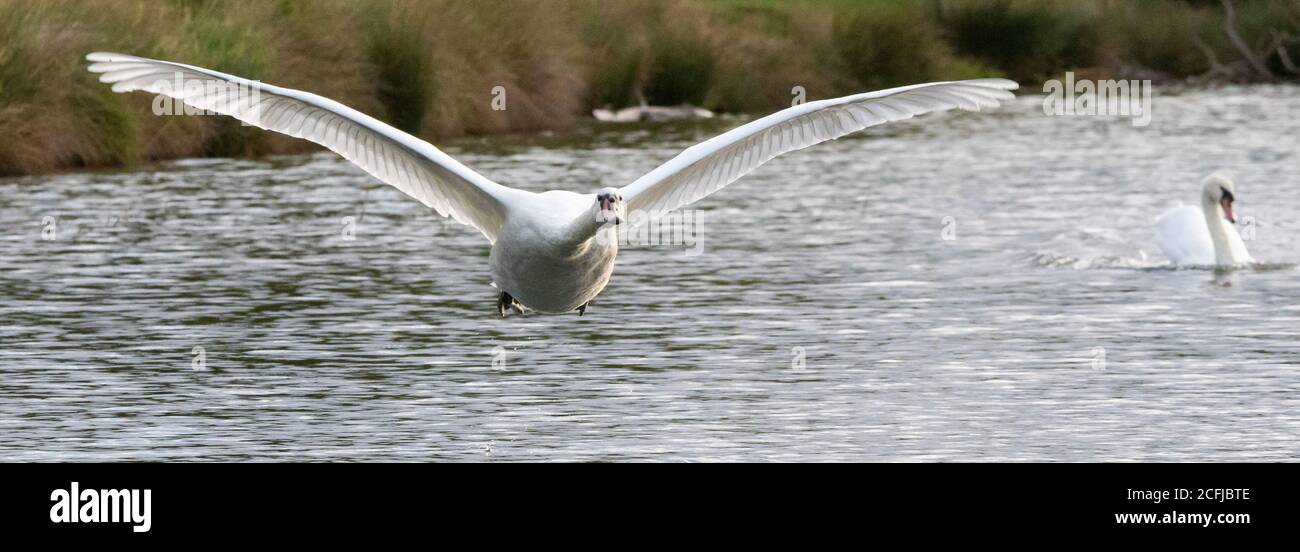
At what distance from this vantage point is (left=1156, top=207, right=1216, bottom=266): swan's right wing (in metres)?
20.6

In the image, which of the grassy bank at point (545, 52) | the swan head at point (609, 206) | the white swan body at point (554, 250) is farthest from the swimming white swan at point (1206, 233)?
the grassy bank at point (545, 52)

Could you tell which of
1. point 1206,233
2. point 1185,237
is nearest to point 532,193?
point 1185,237

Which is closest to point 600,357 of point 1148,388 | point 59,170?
point 1148,388

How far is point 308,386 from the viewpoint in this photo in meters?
14.6

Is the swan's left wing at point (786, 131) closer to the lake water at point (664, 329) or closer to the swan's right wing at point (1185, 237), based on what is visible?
the lake water at point (664, 329)

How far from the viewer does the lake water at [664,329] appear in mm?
12984

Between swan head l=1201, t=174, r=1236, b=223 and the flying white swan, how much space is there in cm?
961

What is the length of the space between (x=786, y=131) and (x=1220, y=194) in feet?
32.5

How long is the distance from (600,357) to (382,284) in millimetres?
4281

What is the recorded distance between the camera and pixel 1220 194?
21.3 m

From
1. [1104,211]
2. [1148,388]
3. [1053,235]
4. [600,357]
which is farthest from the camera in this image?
[1104,211]

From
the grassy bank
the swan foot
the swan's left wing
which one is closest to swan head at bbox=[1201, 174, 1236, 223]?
the swan's left wing

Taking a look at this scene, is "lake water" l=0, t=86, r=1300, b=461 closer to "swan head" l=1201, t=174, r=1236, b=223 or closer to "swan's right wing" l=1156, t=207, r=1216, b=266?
"swan's right wing" l=1156, t=207, r=1216, b=266
